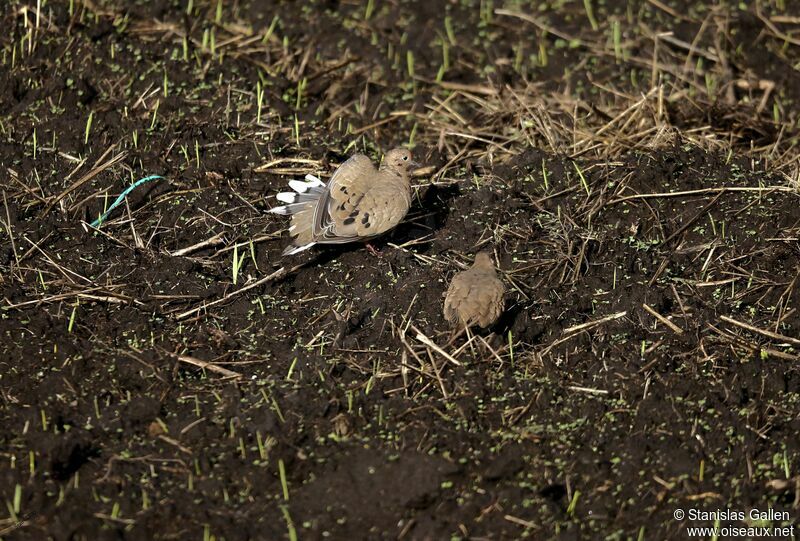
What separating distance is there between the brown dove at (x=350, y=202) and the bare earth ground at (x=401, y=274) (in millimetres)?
201

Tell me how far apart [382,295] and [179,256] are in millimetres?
1177

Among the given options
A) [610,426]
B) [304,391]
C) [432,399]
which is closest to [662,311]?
[610,426]

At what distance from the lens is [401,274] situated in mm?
6039

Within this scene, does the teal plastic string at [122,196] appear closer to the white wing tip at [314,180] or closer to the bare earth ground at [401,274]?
the bare earth ground at [401,274]

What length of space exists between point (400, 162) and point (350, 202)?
0.49 meters

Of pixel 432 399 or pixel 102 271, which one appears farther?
pixel 102 271

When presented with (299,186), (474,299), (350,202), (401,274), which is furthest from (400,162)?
(474,299)

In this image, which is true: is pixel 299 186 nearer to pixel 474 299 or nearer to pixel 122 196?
pixel 122 196

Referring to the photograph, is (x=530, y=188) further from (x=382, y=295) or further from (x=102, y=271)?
(x=102, y=271)

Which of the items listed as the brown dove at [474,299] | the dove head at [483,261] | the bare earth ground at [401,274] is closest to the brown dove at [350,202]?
the bare earth ground at [401,274]

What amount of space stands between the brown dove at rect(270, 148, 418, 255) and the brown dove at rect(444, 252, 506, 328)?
647 mm

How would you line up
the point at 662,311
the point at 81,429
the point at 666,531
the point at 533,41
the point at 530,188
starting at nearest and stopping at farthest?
the point at 666,531
the point at 81,429
the point at 662,311
the point at 530,188
the point at 533,41

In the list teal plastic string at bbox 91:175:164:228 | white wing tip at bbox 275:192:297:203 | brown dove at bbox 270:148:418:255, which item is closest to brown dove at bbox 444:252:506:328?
brown dove at bbox 270:148:418:255

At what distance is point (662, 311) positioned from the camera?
19.0ft
